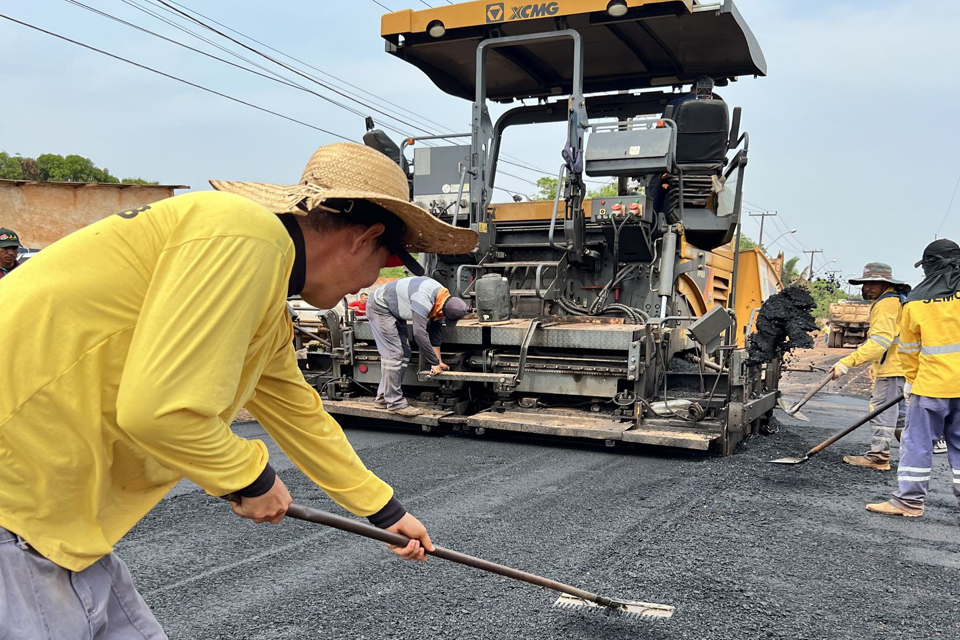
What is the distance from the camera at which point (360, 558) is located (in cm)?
305

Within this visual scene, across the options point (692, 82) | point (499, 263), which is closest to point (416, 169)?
point (499, 263)

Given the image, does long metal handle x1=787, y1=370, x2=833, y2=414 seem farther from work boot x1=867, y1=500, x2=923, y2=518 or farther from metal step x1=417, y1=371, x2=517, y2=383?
metal step x1=417, y1=371, x2=517, y2=383

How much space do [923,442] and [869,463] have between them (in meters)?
1.30

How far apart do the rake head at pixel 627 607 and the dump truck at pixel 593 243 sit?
2.40 meters

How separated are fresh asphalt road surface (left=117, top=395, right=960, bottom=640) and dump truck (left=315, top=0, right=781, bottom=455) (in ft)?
2.78

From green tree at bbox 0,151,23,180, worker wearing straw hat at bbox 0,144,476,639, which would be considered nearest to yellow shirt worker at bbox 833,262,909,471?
worker wearing straw hat at bbox 0,144,476,639

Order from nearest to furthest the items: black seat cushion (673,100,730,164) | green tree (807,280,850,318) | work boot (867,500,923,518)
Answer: work boot (867,500,923,518)
black seat cushion (673,100,730,164)
green tree (807,280,850,318)

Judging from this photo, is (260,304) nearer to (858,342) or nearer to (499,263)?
(499,263)

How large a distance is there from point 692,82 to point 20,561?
6.93 metres

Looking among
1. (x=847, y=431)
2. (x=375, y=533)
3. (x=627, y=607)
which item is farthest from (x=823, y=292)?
(x=375, y=533)

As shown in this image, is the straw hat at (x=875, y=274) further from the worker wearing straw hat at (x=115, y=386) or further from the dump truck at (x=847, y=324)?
the dump truck at (x=847, y=324)

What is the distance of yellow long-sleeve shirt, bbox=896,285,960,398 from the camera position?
4.13 meters

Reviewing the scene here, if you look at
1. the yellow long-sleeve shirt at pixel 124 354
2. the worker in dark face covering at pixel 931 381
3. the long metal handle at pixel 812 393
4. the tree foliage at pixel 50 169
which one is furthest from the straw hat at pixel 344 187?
the tree foliage at pixel 50 169

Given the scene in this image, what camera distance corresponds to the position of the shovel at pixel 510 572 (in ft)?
5.26
